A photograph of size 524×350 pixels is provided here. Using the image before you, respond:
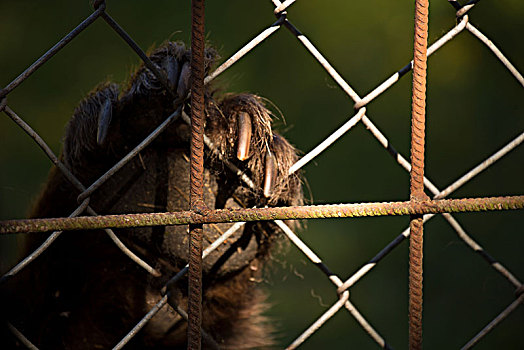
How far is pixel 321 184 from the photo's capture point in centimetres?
359

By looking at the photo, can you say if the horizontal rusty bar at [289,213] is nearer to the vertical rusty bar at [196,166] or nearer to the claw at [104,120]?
the vertical rusty bar at [196,166]

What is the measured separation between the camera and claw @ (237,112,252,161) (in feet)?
2.89

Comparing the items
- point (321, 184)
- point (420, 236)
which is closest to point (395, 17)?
point (321, 184)

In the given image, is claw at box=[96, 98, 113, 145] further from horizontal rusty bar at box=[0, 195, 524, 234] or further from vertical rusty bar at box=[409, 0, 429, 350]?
vertical rusty bar at box=[409, 0, 429, 350]

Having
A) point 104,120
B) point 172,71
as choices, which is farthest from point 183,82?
point 104,120

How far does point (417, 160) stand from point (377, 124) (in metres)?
2.52

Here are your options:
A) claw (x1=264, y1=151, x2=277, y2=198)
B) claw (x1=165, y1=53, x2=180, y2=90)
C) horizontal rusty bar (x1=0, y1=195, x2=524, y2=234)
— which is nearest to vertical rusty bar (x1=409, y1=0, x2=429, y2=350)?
horizontal rusty bar (x1=0, y1=195, x2=524, y2=234)

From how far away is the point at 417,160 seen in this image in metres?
0.75

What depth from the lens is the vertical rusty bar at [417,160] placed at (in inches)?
29.4

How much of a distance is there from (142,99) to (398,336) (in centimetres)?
234

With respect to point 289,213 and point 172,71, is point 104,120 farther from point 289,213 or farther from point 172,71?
point 289,213

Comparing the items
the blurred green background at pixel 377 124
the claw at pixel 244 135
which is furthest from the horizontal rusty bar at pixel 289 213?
the blurred green background at pixel 377 124

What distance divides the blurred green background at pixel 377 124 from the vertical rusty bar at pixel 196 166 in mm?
1888

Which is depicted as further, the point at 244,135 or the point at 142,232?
the point at 142,232
